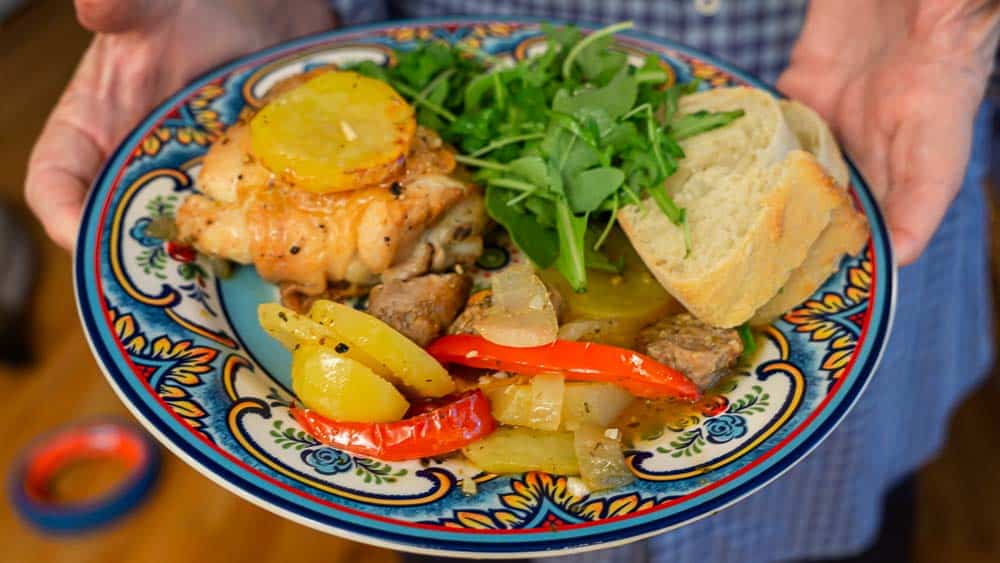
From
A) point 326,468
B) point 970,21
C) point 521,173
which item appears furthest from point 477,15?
point 326,468

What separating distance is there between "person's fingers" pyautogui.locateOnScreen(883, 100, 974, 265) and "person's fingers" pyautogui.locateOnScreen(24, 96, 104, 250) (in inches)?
91.9

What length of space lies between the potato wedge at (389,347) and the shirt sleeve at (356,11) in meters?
1.68

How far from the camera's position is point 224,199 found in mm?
2361

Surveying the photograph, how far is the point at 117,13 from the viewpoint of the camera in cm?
265

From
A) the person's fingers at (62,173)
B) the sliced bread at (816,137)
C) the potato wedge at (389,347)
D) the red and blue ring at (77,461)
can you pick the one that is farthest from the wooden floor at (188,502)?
the sliced bread at (816,137)

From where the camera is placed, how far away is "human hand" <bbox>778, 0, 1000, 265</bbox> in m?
2.52

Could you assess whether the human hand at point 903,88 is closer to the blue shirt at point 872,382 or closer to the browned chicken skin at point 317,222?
the blue shirt at point 872,382

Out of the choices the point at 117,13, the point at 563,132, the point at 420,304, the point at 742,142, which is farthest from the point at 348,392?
the point at 117,13

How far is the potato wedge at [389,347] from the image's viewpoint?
200cm

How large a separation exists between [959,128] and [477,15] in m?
1.67

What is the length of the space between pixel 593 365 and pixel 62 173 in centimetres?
174

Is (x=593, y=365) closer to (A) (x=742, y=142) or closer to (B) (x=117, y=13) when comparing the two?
(A) (x=742, y=142)

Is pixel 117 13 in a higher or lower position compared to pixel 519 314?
higher

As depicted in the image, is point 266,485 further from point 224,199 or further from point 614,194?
point 614,194
